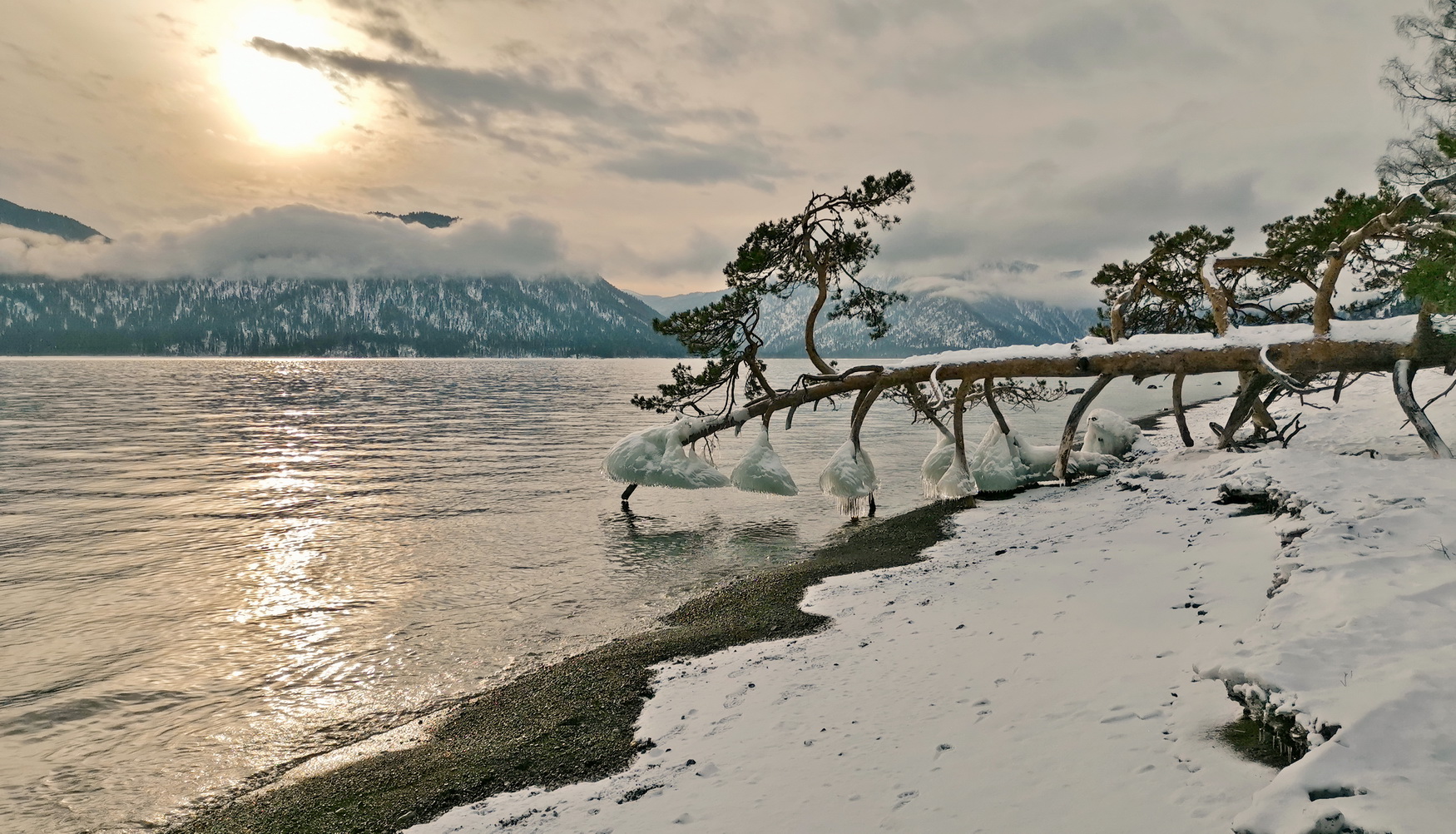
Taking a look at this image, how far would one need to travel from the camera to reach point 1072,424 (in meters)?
18.3

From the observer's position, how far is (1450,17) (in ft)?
63.7

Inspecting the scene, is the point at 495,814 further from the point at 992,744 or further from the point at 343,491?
the point at 343,491

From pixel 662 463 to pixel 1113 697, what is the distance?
47.2 feet

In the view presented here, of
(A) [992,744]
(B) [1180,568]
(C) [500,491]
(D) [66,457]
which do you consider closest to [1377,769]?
(A) [992,744]

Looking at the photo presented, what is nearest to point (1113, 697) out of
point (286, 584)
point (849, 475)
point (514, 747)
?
point (514, 747)

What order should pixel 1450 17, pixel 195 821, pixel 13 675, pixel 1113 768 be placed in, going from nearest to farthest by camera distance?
1. pixel 1113 768
2. pixel 195 821
3. pixel 13 675
4. pixel 1450 17

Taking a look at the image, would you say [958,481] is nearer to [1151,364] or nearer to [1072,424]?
[1072,424]

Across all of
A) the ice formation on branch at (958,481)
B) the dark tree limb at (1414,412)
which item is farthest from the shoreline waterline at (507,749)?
the dark tree limb at (1414,412)

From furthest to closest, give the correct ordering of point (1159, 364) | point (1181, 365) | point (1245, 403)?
1. point (1245, 403)
2. point (1159, 364)
3. point (1181, 365)

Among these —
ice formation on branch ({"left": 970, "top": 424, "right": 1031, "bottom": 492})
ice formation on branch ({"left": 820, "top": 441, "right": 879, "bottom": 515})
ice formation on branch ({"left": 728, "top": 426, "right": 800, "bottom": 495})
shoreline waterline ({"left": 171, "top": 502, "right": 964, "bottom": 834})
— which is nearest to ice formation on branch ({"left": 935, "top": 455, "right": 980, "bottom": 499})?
ice formation on branch ({"left": 970, "top": 424, "right": 1031, "bottom": 492})

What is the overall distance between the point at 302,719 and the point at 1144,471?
1905cm

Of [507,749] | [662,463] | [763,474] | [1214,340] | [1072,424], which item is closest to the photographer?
[507,749]

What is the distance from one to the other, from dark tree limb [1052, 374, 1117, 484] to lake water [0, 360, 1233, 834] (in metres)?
5.11

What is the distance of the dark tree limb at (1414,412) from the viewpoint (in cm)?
1101
